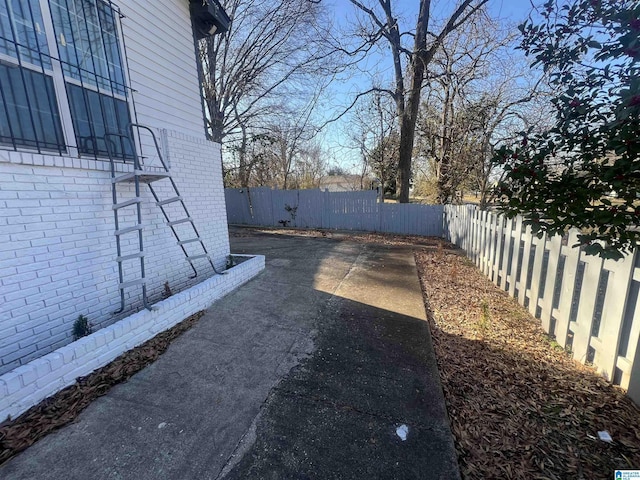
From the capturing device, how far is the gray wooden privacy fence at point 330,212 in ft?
35.6

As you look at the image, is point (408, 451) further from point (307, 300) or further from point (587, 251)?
point (307, 300)

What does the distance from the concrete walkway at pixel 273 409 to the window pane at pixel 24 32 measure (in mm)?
2975

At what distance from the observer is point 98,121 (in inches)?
126

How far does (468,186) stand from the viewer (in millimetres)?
14109

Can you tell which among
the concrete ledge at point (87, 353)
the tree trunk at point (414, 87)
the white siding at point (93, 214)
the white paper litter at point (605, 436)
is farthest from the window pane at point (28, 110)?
the tree trunk at point (414, 87)

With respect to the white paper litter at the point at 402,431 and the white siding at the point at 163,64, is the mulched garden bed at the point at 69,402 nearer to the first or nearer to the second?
the white paper litter at the point at 402,431

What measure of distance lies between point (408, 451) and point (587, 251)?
1824 mm

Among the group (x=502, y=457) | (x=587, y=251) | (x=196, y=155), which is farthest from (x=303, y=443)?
(x=196, y=155)

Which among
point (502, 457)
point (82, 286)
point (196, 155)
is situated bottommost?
point (502, 457)

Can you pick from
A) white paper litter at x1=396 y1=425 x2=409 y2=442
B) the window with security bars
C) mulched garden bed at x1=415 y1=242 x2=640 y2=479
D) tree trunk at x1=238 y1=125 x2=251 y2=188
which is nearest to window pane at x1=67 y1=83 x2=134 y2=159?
the window with security bars

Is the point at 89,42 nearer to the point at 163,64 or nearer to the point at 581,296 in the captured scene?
Answer: the point at 163,64

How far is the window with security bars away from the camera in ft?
8.02

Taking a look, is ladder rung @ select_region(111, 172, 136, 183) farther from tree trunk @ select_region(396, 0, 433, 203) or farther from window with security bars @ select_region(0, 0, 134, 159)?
tree trunk @ select_region(396, 0, 433, 203)

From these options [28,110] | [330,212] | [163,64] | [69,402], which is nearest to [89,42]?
[163,64]
